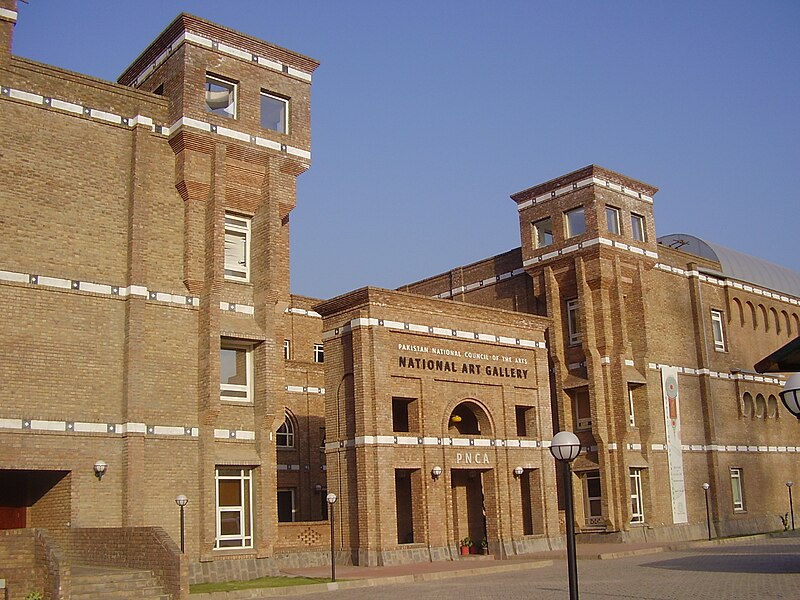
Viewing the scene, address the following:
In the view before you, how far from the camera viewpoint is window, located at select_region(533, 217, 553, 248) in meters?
39.8

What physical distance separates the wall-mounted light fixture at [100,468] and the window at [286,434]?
16.9m

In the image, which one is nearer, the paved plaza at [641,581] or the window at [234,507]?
the paved plaza at [641,581]

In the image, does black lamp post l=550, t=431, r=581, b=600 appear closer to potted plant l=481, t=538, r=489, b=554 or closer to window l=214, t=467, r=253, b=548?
window l=214, t=467, r=253, b=548

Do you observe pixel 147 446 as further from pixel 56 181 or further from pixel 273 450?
pixel 56 181

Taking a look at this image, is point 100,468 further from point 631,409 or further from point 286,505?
point 631,409

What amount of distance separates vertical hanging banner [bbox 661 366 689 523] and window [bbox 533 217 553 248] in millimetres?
7495

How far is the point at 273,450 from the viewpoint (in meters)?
25.7

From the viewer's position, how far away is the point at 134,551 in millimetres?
20531

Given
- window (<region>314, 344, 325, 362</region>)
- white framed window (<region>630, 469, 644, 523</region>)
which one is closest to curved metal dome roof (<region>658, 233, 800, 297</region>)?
white framed window (<region>630, 469, 644, 523</region>)

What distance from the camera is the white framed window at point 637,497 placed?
37575mm

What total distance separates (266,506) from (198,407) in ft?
10.8

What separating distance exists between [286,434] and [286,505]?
3.03 metres

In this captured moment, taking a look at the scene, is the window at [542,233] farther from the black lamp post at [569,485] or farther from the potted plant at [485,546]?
the black lamp post at [569,485]

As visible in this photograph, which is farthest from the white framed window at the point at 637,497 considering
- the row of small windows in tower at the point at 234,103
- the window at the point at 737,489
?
the row of small windows in tower at the point at 234,103
